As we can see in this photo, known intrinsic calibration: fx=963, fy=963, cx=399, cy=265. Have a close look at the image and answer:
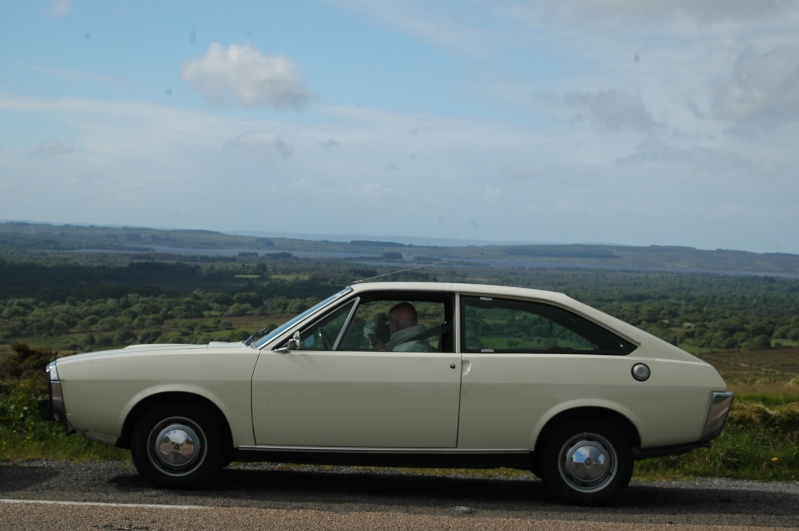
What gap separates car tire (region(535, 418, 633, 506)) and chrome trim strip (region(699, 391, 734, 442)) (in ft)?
1.95

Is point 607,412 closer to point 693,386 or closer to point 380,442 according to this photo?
point 693,386

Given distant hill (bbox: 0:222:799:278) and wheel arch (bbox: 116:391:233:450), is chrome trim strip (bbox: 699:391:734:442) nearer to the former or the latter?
wheel arch (bbox: 116:391:233:450)

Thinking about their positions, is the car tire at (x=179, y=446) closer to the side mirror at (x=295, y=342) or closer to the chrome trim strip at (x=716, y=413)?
the side mirror at (x=295, y=342)

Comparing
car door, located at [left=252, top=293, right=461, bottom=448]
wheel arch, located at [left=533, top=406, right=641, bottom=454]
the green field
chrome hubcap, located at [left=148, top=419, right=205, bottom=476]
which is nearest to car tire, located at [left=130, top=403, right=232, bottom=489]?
chrome hubcap, located at [left=148, top=419, right=205, bottom=476]

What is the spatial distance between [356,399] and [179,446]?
133cm

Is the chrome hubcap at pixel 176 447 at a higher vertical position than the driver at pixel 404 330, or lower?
lower

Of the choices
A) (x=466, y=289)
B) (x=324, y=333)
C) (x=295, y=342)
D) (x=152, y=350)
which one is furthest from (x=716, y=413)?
(x=152, y=350)

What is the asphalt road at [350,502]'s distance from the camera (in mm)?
5855

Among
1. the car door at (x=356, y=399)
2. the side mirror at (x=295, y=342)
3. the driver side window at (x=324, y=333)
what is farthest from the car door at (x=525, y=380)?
the side mirror at (x=295, y=342)

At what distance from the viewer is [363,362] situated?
6.93 m

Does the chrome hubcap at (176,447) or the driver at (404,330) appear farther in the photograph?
the driver at (404,330)

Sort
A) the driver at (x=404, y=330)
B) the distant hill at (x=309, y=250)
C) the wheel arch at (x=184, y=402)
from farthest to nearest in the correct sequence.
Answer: the distant hill at (x=309, y=250) → the driver at (x=404, y=330) → the wheel arch at (x=184, y=402)

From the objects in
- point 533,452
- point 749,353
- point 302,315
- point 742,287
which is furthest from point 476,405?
point 742,287

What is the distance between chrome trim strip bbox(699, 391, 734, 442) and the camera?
6.96m
